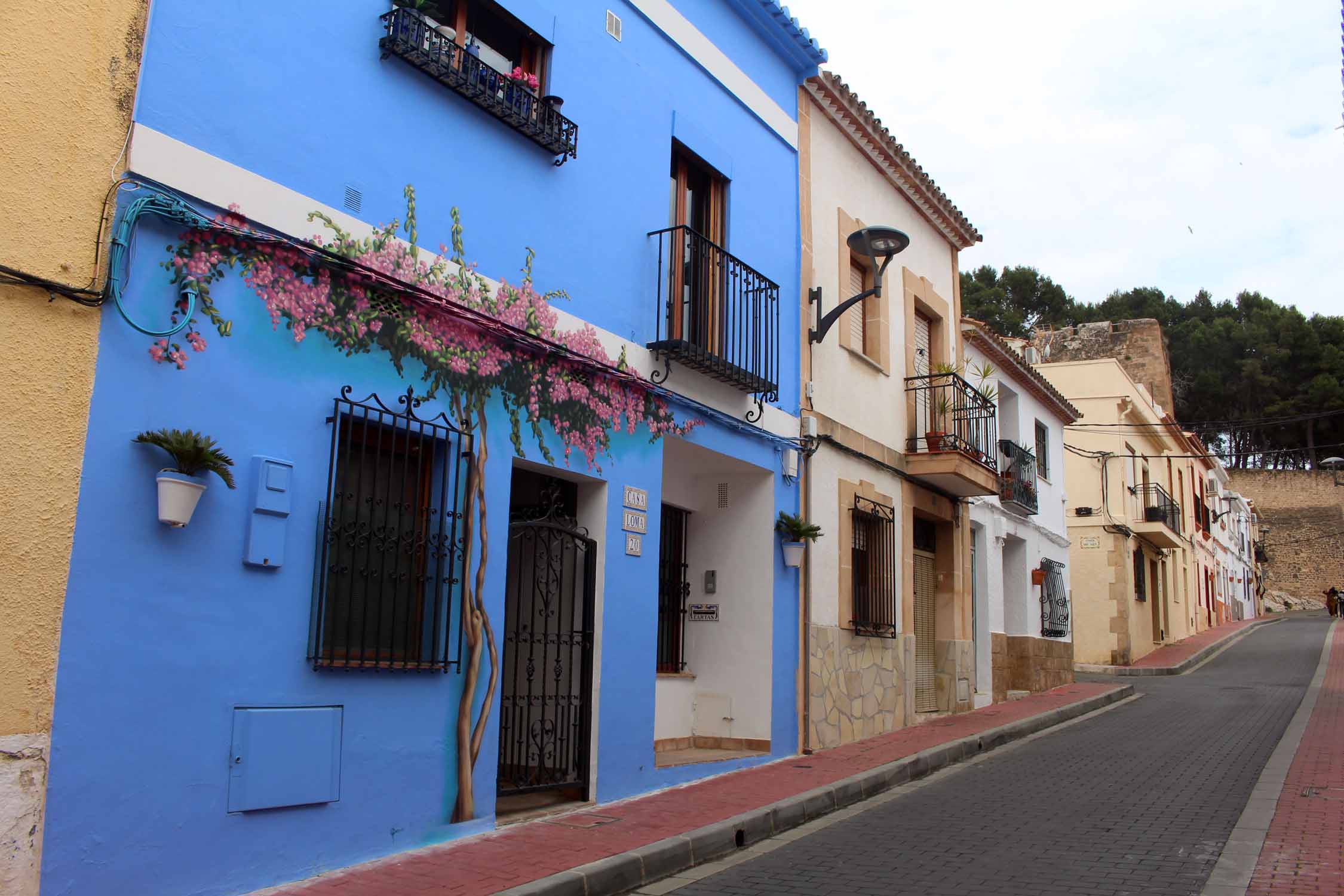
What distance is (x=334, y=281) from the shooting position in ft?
19.5

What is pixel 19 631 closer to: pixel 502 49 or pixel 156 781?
pixel 156 781

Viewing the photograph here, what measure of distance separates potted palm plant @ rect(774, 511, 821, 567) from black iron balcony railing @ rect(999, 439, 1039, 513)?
661 cm

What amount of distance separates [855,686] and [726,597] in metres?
2.10

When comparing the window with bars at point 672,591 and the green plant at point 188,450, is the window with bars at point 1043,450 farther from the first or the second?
the green plant at point 188,450

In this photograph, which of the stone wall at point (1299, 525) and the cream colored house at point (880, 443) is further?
the stone wall at point (1299, 525)

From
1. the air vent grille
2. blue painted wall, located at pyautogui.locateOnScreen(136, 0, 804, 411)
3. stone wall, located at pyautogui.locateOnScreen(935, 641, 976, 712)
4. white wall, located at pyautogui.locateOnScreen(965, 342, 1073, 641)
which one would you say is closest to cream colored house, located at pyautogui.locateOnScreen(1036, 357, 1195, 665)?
white wall, located at pyautogui.locateOnScreen(965, 342, 1073, 641)

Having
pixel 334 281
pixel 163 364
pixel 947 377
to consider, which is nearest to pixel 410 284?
pixel 334 281

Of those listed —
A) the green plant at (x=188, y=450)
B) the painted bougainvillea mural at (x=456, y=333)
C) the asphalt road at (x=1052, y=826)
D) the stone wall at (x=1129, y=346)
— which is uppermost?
the stone wall at (x=1129, y=346)

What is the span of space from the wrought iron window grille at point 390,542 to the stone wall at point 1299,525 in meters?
57.7

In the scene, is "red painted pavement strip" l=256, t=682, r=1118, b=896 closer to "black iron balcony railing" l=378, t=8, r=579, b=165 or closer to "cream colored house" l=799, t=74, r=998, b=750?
"cream colored house" l=799, t=74, r=998, b=750

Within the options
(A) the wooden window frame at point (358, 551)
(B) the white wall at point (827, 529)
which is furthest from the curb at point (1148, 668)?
(A) the wooden window frame at point (358, 551)

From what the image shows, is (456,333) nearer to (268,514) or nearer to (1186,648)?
(268,514)

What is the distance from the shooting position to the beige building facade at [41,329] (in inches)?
174

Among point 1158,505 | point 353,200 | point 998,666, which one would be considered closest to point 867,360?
point 998,666
